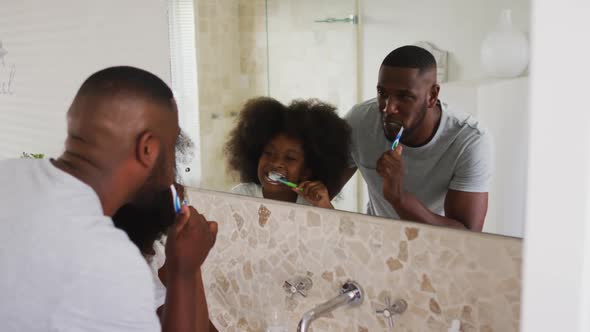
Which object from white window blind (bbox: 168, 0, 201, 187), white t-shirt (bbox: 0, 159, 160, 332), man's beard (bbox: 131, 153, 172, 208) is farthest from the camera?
white window blind (bbox: 168, 0, 201, 187)

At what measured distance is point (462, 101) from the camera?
33.3 inches

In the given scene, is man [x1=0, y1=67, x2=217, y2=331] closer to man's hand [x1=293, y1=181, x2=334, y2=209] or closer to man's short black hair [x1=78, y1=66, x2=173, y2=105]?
man's short black hair [x1=78, y1=66, x2=173, y2=105]

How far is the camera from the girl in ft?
3.28

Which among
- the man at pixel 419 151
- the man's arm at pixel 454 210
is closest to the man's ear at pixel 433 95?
the man at pixel 419 151

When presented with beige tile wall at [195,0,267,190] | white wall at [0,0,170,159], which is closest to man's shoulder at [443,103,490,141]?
beige tile wall at [195,0,267,190]

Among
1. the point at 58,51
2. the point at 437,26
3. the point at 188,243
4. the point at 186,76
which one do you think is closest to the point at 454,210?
the point at 437,26

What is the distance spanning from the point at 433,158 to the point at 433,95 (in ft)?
0.32

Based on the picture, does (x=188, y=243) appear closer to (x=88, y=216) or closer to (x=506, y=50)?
(x=88, y=216)

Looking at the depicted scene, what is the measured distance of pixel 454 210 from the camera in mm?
875

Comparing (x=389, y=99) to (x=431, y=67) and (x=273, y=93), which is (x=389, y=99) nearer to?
(x=431, y=67)

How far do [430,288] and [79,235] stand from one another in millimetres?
556

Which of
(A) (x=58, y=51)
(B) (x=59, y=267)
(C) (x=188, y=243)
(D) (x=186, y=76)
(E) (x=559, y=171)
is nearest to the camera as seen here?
(E) (x=559, y=171)

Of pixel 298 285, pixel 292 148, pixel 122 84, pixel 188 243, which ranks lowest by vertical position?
pixel 298 285

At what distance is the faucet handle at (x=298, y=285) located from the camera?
3.52ft
